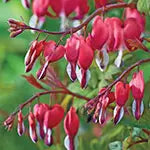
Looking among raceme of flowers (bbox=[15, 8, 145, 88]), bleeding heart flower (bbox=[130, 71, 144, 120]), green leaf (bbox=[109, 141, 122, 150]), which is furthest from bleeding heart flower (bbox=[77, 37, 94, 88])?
green leaf (bbox=[109, 141, 122, 150])

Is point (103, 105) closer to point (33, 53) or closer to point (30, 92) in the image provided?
point (33, 53)

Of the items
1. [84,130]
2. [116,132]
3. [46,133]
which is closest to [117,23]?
[46,133]

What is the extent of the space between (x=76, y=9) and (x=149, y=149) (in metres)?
0.40

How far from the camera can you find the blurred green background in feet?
5.72

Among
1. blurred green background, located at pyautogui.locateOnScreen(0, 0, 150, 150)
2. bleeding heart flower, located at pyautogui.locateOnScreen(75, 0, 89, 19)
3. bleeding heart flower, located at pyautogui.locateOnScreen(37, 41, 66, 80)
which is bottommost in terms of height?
blurred green background, located at pyautogui.locateOnScreen(0, 0, 150, 150)

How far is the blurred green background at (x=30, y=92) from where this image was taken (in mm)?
1745

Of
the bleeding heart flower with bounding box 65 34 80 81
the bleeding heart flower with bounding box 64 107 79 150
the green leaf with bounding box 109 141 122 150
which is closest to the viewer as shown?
the bleeding heart flower with bounding box 65 34 80 81

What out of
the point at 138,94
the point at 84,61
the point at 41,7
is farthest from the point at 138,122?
the point at 41,7

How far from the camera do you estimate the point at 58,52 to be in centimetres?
143

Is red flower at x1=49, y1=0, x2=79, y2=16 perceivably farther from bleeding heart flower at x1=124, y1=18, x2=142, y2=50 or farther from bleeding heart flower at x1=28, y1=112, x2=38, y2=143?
bleeding heart flower at x1=28, y1=112, x2=38, y2=143

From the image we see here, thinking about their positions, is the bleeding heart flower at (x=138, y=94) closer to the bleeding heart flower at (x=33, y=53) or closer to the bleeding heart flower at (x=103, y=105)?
the bleeding heart flower at (x=103, y=105)

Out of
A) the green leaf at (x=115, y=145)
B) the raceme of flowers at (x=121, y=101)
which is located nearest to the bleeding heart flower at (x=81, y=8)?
the raceme of flowers at (x=121, y=101)

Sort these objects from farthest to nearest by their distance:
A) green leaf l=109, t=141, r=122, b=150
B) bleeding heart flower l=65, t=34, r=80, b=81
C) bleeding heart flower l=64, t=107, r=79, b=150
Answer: green leaf l=109, t=141, r=122, b=150 < bleeding heart flower l=64, t=107, r=79, b=150 < bleeding heart flower l=65, t=34, r=80, b=81

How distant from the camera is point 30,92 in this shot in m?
2.37
